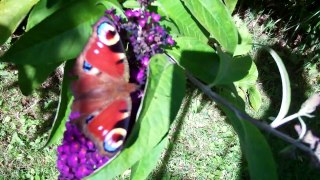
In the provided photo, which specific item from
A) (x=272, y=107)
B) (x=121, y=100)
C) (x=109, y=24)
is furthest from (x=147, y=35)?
(x=272, y=107)

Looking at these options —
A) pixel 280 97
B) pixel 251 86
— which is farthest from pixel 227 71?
pixel 280 97

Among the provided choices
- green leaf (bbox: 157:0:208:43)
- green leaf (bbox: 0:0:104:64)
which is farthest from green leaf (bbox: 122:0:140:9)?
green leaf (bbox: 0:0:104:64)

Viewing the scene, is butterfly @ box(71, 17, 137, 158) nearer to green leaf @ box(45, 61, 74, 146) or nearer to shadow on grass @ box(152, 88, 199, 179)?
green leaf @ box(45, 61, 74, 146)

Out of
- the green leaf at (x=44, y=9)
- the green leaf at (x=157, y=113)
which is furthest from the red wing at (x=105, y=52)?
the green leaf at (x=44, y=9)

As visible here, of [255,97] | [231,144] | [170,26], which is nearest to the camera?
[170,26]

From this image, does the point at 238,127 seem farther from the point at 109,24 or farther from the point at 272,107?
the point at 272,107

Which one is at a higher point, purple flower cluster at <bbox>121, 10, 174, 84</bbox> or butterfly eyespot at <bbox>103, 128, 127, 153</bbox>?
purple flower cluster at <bbox>121, 10, 174, 84</bbox>
